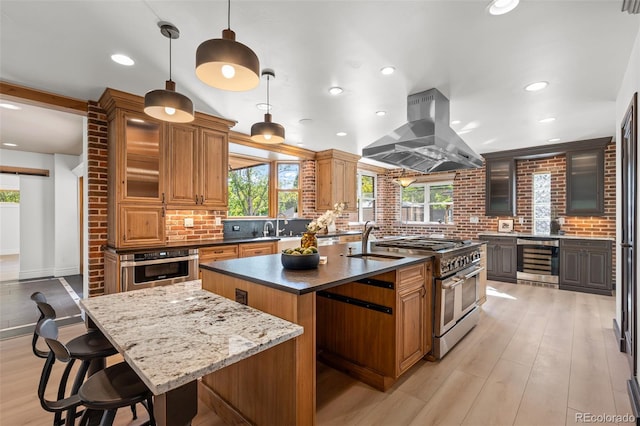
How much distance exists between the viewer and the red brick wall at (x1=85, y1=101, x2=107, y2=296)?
3250mm

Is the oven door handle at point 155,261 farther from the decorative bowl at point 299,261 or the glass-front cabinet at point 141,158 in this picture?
the decorative bowl at point 299,261

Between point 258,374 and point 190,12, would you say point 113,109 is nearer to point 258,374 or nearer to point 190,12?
point 190,12

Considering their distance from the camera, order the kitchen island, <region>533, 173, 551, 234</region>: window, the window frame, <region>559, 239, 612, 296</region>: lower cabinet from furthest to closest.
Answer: the window frame → <region>533, 173, 551, 234</region>: window → <region>559, 239, 612, 296</region>: lower cabinet → the kitchen island

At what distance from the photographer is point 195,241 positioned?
3.88m

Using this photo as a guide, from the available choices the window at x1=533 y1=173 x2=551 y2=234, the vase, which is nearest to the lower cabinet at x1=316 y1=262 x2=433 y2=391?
the vase

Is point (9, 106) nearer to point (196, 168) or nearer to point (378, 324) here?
point (196, 168)

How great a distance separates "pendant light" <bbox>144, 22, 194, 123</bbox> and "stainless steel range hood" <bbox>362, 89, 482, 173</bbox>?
176 centimetres

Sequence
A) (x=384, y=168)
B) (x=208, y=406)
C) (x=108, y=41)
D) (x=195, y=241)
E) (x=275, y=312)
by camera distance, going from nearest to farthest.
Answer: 1. (x=275, y=312)
2. (x=208, y=406)
3. (x=108, y=41)
4. (x=195, y=241)
5. (x=384, y=168)

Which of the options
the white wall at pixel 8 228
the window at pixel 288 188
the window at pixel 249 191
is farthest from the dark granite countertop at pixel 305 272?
the white wall at pixel 8 228

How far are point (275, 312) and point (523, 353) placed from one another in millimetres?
2533

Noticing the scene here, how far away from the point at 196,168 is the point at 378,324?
9.59 ft

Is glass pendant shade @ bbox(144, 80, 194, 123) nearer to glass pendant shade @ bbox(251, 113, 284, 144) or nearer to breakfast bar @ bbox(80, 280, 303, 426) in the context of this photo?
glass pendant shade @ bbox(251, 113, 284, 144)

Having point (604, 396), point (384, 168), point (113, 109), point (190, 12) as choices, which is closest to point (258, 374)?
point (190, 12)

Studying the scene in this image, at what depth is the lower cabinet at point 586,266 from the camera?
4605mm
